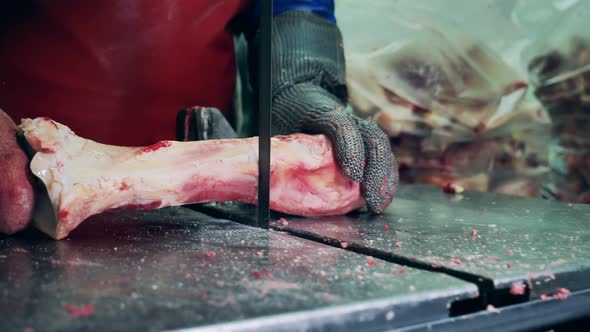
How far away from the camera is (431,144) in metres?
2.21

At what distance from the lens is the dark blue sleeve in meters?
1.57

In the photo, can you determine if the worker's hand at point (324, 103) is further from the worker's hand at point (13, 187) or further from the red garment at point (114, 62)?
the worker's hand at point (13, 187)

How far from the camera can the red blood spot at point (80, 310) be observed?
456mm

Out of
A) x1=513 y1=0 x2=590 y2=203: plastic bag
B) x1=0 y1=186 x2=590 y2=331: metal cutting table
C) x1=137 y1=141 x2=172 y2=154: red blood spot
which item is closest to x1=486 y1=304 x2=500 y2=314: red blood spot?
x1=0 y1=186 x2=590 y2=331: metal cutting table

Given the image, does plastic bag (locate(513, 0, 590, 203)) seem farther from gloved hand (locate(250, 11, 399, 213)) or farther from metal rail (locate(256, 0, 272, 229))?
metal rail (locate(256, 0, 272, 229))

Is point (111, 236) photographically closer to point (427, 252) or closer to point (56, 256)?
point (56, 256)

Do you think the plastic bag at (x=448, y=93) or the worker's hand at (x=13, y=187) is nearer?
the worker's hand at (x=13, y=187)

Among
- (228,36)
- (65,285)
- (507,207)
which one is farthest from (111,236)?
(507,207)

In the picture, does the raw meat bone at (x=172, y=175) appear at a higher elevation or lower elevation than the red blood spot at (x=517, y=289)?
higher

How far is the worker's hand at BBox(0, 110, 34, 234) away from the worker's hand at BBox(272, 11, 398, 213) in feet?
1.91

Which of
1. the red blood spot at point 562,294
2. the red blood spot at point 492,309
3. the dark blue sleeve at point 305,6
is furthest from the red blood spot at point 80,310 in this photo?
the dark blue sleeve at point 305,6

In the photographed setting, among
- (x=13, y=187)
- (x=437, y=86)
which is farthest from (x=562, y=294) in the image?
(x=437, y=86)

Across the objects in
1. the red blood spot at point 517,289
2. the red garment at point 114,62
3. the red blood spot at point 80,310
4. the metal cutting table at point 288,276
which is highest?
the red garment at point 114,62

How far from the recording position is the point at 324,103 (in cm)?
122
